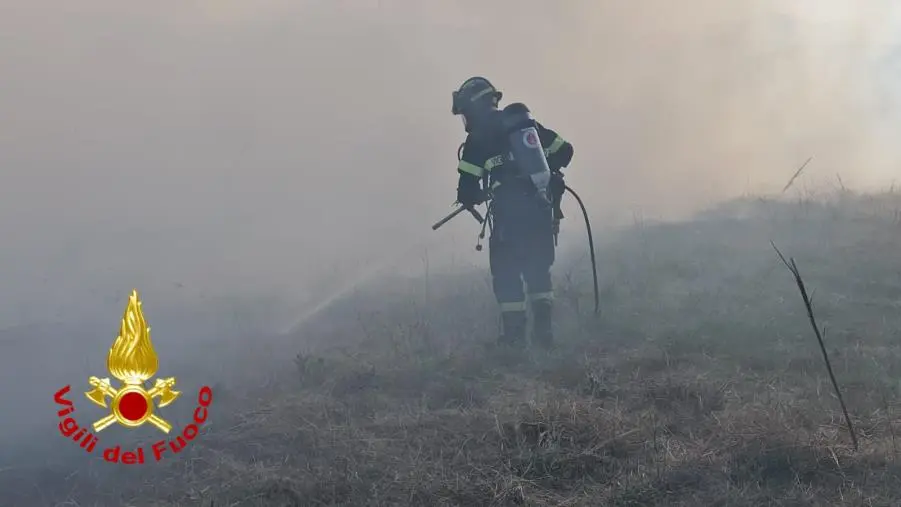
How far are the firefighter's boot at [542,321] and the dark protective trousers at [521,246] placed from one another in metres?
0.07

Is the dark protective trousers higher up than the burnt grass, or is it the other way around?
A: the dark protective trousers

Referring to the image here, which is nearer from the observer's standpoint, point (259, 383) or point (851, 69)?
point (259, 383)

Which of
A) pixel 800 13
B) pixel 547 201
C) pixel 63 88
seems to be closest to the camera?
pixel 547 201

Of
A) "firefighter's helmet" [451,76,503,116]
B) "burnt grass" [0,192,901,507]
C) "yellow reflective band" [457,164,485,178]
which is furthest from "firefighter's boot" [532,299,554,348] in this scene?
"firefighter's helmet" [451,76,503,116]

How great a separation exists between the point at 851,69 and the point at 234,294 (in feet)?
32.8

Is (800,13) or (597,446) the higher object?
(800,13)

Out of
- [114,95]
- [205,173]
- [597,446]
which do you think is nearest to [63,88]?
[114,95]

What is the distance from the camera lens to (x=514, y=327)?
6.20 metres

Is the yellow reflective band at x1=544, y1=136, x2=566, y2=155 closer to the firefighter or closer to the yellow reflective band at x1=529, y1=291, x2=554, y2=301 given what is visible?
the firefighter

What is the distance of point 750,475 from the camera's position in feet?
12.0

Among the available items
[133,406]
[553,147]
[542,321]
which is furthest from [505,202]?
[133,406]

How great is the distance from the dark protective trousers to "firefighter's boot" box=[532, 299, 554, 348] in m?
0.07

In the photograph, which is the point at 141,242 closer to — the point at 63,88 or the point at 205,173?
the point at 205,173

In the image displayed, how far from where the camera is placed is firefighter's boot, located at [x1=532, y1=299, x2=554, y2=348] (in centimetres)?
616
